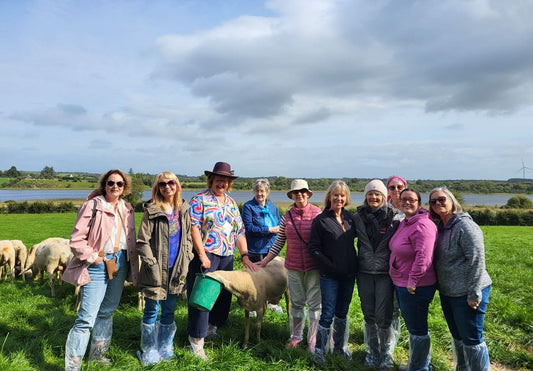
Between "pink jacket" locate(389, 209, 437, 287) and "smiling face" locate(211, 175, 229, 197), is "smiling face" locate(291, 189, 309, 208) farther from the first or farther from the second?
"pink jacket" locate(389, 209, 437, 287)

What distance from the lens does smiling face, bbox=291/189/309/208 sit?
16.3 ft

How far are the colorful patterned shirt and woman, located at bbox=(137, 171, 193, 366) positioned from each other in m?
0.20

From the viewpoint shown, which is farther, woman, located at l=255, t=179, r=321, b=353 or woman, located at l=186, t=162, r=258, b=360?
woman, located at l=255, t=179, r=321, b=353

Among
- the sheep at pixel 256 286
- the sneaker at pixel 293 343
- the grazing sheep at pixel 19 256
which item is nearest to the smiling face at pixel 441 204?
the sheep at pixel 256 286

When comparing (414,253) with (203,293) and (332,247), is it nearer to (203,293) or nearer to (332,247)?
(332,247)

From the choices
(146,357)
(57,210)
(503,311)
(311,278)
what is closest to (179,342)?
(146,357)

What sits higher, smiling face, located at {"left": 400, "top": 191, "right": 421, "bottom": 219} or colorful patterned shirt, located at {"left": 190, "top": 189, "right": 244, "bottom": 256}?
smiling face, located at {"left": 400, "top": 191, "right": 421, "bottom": 219}

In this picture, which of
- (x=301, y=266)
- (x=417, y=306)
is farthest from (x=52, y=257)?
(x=417, y=306)

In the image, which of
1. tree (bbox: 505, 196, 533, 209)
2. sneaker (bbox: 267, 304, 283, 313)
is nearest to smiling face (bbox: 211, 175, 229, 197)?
sneaker (bbox: 267, 304, 283, 313)

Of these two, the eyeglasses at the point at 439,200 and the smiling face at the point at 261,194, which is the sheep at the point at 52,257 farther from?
the eyeglasses at the point at 439,200

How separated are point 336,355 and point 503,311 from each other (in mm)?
4082

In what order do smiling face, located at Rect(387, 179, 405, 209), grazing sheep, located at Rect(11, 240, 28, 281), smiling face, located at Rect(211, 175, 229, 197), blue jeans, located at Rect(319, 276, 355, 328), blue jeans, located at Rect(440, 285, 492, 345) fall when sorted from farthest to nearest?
1. grazing sheep, located at Rect(11, 240, 28, 281)
2. smiling face, located at Rect(387, 179, 405, 209)
3. smiling face, located at Rect(211, 175, 229, 197)
4. blue jeans, located at Rect(319, 276, 355, 328)
5. blue jeans, located at Rect(440, 285, 492, 345)

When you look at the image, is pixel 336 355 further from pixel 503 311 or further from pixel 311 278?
pixel 503 311

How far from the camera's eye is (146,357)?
445cm
